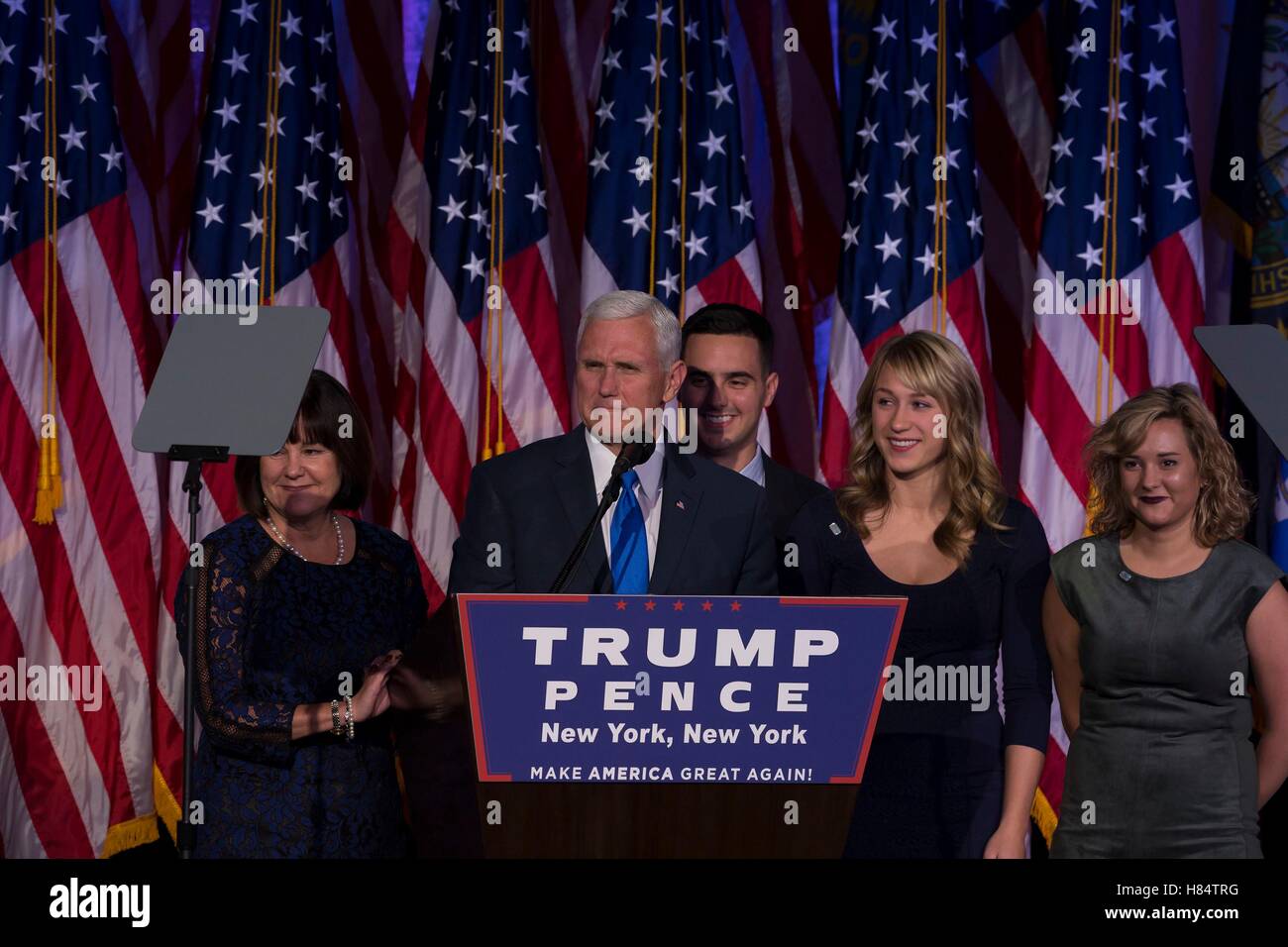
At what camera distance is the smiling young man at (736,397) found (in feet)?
12.4

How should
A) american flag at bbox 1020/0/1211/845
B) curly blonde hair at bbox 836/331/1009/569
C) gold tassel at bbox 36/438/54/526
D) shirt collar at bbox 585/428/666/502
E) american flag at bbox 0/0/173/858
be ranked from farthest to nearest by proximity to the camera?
1. american flag at bbox 1020/0/1211/845
2. american flag at bbox 0/0/173/858
3. gold tassel at bbox 36/438/54/526
4. curly blonde hair at bbox 836/331/1009/569
5. shirt collar at bbox 585/428/666/502

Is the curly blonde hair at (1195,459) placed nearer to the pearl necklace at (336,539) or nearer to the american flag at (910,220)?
the pearl necklace at (336,539)

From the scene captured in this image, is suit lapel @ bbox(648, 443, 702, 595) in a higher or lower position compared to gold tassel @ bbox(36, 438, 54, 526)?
lower

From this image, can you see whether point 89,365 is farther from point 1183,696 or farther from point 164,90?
point 1183,696

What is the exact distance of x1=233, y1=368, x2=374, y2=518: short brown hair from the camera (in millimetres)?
3012

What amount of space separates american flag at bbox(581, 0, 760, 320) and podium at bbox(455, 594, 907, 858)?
3000 mm

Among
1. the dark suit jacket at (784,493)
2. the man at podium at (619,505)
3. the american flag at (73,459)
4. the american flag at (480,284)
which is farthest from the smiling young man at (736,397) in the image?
the american flag at (73,459)

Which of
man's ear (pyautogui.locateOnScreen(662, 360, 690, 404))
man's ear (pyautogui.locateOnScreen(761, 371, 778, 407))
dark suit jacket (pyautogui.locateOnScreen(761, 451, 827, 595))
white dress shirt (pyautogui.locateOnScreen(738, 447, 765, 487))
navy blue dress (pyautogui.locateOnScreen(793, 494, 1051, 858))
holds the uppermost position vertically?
man's ear (pyautogui.locateOnScreen(761, 371, 778, 407))

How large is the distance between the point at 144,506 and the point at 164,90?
1659 mm

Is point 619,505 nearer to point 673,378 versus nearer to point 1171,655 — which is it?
point 673,378

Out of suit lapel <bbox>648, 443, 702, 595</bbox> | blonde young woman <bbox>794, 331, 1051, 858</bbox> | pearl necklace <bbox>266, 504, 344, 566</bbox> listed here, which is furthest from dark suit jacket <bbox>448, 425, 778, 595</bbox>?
pearl necklace <bbox>266, 504, 344, 566</bbox>

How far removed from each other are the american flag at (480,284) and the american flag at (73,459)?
37.8 inches

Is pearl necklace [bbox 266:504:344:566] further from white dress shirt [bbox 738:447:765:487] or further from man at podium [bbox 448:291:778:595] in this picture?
white dress shirt [bbox 738:447:765:487]

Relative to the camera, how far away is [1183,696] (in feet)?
9.48
